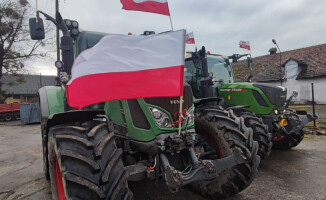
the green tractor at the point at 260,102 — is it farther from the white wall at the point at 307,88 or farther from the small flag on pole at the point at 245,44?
the white wall at the point at 307,88

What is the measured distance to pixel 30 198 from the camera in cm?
369

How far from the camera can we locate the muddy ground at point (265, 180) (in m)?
3.59

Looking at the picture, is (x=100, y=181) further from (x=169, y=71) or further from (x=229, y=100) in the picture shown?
(x=229, y=100)

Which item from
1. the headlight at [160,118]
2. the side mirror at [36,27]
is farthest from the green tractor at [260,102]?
the side mirror at [36,27]

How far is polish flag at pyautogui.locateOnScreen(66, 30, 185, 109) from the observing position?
234cm

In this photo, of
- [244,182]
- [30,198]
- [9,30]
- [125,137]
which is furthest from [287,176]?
[9,30]

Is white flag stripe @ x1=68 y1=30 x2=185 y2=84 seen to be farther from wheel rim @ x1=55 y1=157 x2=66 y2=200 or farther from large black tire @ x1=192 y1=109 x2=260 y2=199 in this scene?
large black tire @ x1=192 y1=109 x2=260 y2=199

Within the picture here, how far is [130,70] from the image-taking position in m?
2.40

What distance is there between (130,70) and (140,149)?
954 mm

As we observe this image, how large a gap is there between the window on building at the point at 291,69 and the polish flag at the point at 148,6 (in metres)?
25.6

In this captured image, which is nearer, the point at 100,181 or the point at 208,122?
the point at 100,181

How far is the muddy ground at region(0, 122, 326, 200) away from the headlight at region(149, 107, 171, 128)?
1403mm

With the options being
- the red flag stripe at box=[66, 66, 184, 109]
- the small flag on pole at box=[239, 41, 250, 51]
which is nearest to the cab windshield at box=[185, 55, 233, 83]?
the small flag on pole at box=[239, 41, 250, 51]

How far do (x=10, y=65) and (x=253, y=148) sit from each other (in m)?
28.5
